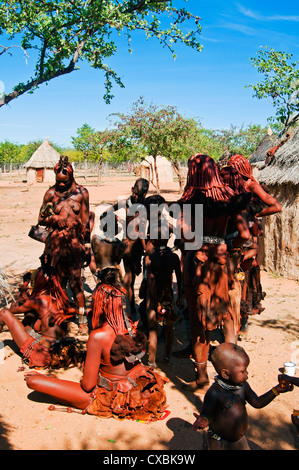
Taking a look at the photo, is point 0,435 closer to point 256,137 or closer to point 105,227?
point 105,227

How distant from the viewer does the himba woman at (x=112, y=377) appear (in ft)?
10.8

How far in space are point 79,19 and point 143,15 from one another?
1139mm

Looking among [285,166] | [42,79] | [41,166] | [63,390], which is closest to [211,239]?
[63,390]

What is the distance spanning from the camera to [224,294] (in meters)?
3.67

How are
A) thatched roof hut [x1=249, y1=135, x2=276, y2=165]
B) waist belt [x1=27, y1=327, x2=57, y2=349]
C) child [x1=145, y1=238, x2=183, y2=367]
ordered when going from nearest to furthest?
Result: child [x1=145, y1=238, x2=183, y2=367] < waist belt [x1=27, y1=327, x2=57, y2=349] < thatched roof hut [x1=249, y1=135, x2=276, y2=165]

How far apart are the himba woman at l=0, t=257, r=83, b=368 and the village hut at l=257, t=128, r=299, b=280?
14.8ft

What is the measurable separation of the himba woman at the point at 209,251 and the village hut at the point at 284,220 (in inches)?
154

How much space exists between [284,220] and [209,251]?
4260 mm

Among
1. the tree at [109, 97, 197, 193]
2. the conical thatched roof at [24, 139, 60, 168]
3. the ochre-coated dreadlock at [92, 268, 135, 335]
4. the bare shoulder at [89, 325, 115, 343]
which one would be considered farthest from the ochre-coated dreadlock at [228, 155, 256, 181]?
the conical thatched roof at [24, 139, 60, 168]

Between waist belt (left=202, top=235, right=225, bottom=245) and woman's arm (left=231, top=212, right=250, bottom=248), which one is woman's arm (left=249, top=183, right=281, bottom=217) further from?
waist belt (left=202, top=235, right=225, bottom=245)

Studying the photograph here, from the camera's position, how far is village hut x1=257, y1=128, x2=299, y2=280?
7.19 meters

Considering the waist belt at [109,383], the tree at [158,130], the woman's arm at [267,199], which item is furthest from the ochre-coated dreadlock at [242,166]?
the tree at [158,130]

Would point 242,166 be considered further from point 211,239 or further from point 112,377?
point 112,377

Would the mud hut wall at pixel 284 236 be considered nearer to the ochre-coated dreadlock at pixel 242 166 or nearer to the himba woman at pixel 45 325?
the ochre-coated dreadlock at pixel 242 166
